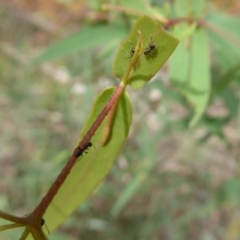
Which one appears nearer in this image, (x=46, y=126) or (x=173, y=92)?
(x=173, y=92)

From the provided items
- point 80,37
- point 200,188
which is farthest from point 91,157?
point 200,188

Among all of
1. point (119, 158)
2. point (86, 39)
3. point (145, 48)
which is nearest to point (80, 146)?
point (145, 48)

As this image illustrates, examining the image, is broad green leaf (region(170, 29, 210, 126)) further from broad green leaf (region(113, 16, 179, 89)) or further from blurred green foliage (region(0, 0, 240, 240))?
blurred green foliage (region(0, 0, 240, 240))

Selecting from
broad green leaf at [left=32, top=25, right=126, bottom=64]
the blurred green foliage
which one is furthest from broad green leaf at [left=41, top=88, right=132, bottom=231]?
the blurred green foliage

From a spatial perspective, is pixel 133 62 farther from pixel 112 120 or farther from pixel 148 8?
pixel 148 8

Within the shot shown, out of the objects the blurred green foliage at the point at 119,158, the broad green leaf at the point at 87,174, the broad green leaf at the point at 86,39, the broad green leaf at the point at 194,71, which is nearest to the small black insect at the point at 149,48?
the broad green leaf at the point at 87,174

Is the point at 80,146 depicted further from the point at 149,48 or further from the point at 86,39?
the point at 86,39
